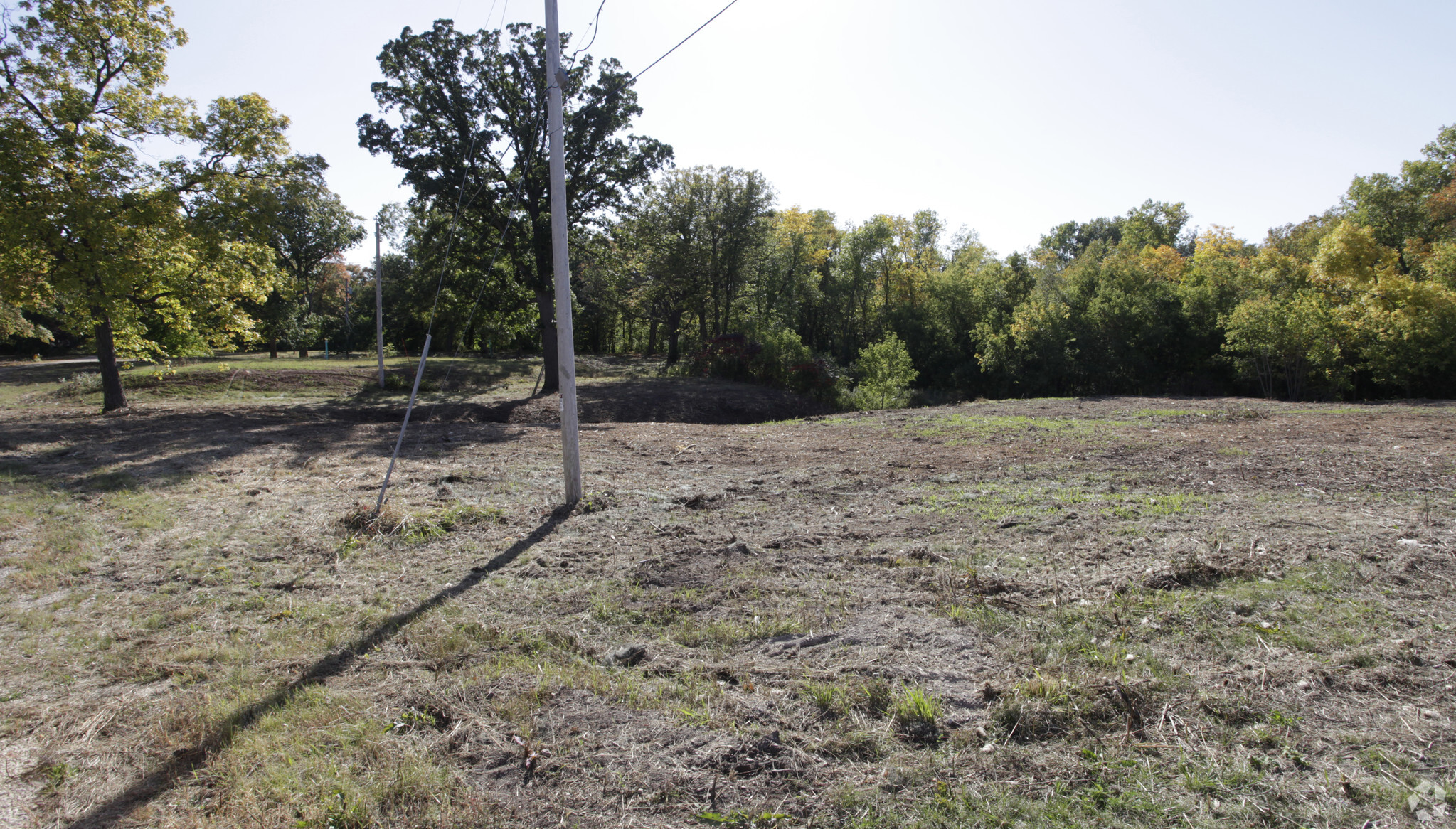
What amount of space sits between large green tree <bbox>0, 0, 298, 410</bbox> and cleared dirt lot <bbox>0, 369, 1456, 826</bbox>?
680 cm

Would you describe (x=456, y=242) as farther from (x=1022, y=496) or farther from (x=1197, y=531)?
(x=1197, y=531)

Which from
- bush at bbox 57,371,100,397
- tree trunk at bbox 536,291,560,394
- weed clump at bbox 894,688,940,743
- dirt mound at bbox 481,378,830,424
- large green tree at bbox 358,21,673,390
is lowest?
weed clump at bbox 894,688,940,743

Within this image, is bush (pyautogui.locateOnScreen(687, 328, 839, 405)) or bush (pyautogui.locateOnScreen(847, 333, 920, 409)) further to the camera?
bush (pyautogui.locateOnScreen(687, 328, 839, 405))

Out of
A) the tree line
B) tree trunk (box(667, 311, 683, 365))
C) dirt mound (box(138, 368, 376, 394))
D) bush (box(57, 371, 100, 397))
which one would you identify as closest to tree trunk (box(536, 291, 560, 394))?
the tree line

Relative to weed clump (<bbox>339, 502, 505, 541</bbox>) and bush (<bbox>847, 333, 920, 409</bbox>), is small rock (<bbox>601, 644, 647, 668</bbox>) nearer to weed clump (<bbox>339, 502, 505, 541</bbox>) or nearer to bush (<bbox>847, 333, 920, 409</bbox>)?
weed clump (<bbox>339, 502, 505, 541</bbox>)

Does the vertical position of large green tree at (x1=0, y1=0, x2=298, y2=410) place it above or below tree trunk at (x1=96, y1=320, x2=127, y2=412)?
above

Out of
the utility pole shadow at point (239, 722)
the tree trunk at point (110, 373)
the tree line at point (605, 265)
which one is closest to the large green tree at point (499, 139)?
the tree line at point (605, 265)

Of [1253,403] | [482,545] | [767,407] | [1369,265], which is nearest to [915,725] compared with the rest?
[482,545]

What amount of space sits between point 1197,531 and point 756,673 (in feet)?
14.7

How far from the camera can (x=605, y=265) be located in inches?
928

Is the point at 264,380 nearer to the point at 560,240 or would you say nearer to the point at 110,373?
the point at 110,373

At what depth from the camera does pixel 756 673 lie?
387cm

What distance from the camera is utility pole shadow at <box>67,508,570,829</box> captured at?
286cm

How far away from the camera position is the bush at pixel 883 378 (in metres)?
21.0
